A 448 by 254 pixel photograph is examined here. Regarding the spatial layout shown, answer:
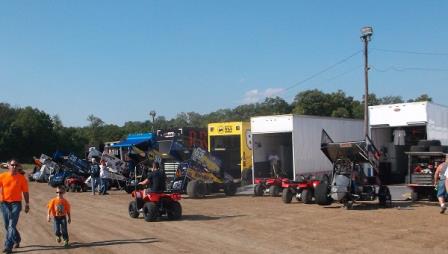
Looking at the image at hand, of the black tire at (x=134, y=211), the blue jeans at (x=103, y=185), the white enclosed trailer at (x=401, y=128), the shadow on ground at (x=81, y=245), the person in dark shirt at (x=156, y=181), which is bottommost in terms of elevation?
the shadow on ground at (x=81, y=245)

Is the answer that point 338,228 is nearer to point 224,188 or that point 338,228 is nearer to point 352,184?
point 352,184

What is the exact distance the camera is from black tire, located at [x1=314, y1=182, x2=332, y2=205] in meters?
17.2

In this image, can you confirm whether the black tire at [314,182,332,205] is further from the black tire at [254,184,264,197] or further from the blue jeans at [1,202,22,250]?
the blue jeans at [1,202,22,250]

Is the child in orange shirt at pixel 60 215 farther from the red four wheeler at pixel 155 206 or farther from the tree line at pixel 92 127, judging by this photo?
the tree line at pixel 92 127

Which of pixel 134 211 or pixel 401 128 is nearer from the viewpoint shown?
pixel 134 211

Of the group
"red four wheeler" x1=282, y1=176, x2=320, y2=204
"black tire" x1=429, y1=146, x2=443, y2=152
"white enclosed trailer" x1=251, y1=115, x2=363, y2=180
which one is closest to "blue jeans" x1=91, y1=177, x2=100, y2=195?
"white enclosed trailer" x1=251, y1=115, x2=363, y2=180

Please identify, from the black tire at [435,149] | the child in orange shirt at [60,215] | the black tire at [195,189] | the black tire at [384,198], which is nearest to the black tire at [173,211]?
the child in orange shirt at [60,215]

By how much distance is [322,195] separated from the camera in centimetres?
1722

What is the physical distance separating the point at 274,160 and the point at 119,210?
920 cm

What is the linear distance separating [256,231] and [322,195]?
18.3ft

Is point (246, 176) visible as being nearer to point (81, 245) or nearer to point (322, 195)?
point (322, 195)

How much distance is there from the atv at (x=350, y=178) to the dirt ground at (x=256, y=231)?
361 millimetres

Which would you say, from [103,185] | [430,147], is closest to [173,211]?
[430,147]

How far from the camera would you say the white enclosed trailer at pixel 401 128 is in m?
22.2
